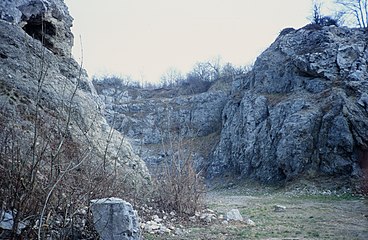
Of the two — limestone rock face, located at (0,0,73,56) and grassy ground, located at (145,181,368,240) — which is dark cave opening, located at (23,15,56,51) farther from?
grassy ground, located at (145,181,368,240)

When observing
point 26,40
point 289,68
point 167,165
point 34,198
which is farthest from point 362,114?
point 34,198

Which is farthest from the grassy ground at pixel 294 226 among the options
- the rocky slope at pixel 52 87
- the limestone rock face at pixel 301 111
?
the limestone rock face at pixel 301 111

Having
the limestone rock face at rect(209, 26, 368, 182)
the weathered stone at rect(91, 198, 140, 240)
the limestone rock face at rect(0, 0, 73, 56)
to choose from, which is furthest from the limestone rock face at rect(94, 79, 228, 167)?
the weathered stone at rect(91, 198, 140, 240)

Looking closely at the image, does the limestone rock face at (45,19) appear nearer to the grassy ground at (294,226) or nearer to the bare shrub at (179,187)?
the bare shrub at (179,187)

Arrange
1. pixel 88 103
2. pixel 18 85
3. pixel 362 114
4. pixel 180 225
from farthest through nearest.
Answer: pixel 362 114, pixel 88 103, pixel 18 85, pixel 180 225

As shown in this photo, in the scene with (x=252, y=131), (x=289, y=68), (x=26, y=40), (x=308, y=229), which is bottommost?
(x=308, y=229)

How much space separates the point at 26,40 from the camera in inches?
379

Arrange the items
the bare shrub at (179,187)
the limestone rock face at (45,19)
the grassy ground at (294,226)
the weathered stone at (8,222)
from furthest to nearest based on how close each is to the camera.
Answer: the limestone rock face at (45,19) < the bare shrub at (179,187) < the grassy ground at (294,226) < the weathered stone at (8,222)

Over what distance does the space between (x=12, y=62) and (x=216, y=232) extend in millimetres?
6684

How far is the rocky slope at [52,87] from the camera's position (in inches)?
308

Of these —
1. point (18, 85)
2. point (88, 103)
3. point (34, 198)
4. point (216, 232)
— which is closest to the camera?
point (34, 198)

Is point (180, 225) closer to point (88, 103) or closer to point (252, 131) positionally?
point (88, 103)

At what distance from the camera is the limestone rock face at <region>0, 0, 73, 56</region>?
425 inches

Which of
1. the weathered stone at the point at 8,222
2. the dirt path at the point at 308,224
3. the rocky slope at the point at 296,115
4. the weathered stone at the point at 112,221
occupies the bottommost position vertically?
the dirt path at the point at 308,224
